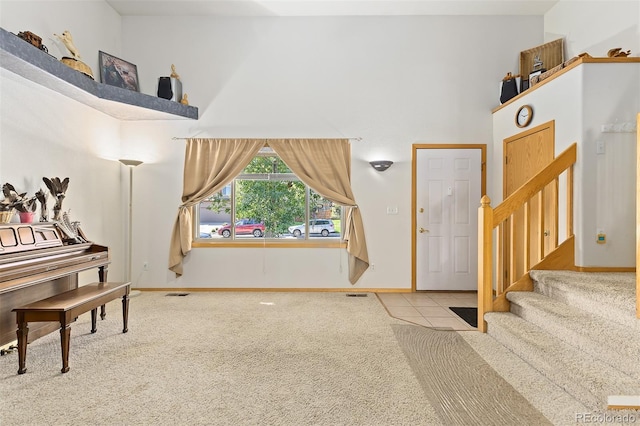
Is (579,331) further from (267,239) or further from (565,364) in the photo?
(267,239)

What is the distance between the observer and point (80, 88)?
3.72m

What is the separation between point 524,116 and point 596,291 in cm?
242

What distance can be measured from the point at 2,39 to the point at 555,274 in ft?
17.1

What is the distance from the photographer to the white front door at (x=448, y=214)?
4.93m

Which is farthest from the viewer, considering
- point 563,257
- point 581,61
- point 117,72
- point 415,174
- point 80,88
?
point 415,174

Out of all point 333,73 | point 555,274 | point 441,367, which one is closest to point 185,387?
point 441,367

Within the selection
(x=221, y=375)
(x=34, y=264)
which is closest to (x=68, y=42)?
(x=34, y=264)

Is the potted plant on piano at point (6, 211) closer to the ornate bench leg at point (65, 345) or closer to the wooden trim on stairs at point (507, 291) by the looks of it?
the ornate bench leg at point (65, 345)

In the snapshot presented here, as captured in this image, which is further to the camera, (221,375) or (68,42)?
(68,42)

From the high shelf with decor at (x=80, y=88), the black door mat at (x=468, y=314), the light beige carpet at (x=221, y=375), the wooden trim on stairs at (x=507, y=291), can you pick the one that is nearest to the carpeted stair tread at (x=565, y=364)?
the wooden trim on stairs at (x=507, y=291)

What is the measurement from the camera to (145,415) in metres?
1.96

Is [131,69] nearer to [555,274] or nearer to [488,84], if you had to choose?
[488,84]

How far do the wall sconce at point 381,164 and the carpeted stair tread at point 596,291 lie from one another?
2276 millimetres

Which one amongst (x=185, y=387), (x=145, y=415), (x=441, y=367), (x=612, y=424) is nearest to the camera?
(x=612, y=424)
